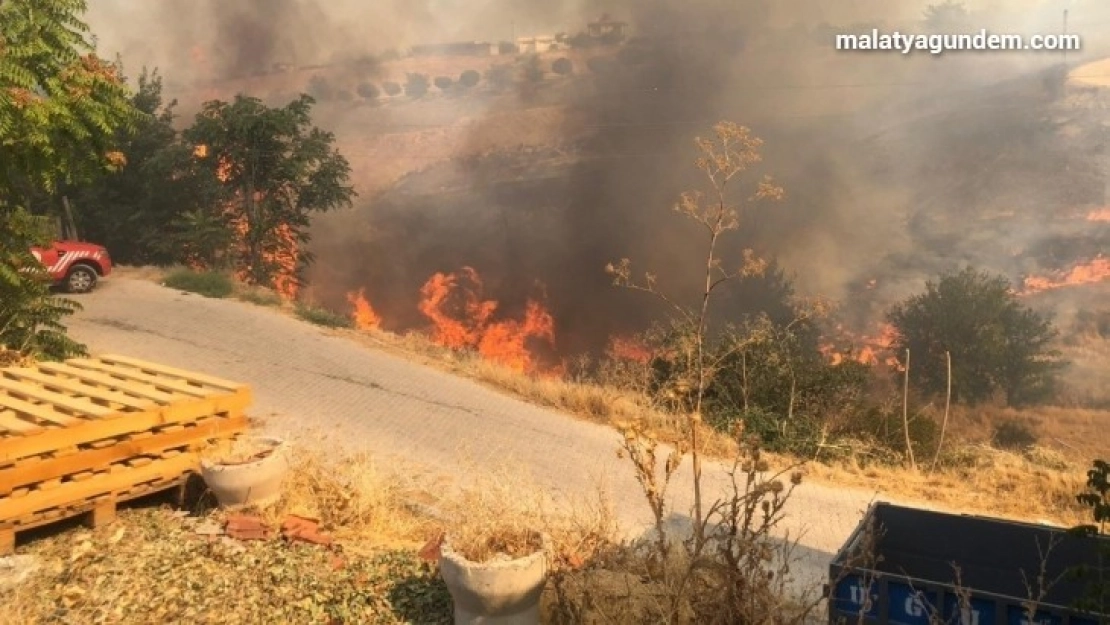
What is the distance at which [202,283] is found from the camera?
1928 cm

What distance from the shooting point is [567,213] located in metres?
53.3

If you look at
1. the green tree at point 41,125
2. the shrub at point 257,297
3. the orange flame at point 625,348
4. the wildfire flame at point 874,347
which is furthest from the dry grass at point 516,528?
the orange flame at point 625,348

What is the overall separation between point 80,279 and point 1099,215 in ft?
141

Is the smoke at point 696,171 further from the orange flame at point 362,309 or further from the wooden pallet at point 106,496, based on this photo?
the wooden pallet at point 106,496

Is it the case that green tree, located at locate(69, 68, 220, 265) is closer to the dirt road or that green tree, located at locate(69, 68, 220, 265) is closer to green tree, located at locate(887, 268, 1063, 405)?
the dirt road

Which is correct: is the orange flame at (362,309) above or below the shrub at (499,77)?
below

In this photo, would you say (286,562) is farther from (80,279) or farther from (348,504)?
(80,279)

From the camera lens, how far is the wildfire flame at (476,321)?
3831 centimetres

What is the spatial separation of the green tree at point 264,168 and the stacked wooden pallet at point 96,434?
644 inches

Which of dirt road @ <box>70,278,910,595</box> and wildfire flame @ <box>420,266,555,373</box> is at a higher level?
dirt road @ <box>70,278,910,595</box>

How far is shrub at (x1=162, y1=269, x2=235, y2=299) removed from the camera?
18938mm

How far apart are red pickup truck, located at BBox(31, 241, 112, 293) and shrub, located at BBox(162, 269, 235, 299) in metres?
1.36

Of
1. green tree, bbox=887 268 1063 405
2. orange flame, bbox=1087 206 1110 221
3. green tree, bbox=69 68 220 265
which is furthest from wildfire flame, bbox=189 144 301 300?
orange flame, bbox=1087 206 1110 221

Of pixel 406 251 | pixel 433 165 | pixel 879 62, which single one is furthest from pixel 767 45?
pixel 406 251
